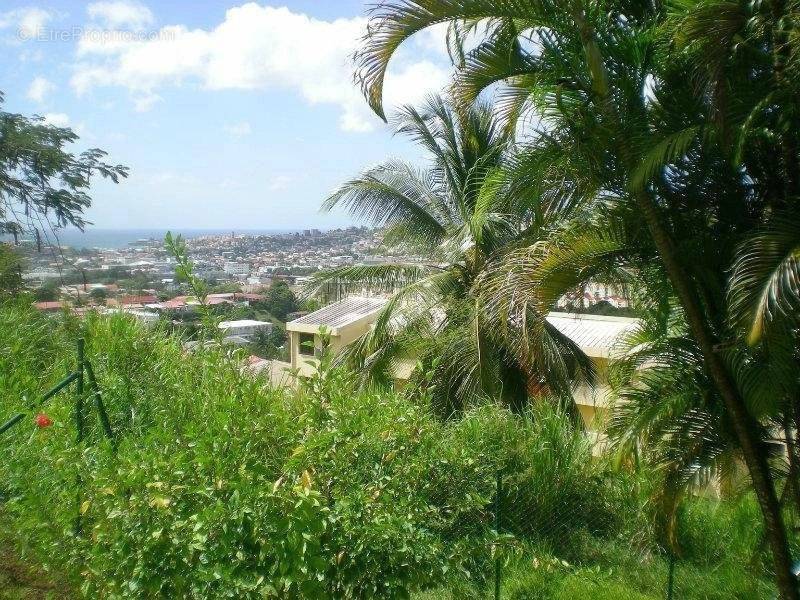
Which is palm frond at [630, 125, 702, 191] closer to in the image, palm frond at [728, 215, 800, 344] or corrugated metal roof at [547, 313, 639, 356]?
palm frond at [728, 215, 800, 344]

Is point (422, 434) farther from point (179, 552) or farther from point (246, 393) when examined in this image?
point (179, 552)

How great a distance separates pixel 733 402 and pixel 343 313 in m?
12.9

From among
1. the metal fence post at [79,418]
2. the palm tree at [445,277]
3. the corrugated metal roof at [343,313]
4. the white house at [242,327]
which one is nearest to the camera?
the metal fence post at [79,418]

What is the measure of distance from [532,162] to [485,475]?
2214mm

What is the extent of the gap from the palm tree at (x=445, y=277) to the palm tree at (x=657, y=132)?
14.3 ft

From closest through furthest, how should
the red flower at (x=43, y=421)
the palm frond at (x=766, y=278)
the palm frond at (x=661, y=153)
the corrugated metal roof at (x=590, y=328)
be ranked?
Result: the palm frond at (x=766, y=278) < the palm frond at (x=661, y=153) < the red flower at (x=43, y=421) < the corrugated metal roof at (x=590, y=328)

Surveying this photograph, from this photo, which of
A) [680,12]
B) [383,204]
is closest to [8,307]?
[383,204]

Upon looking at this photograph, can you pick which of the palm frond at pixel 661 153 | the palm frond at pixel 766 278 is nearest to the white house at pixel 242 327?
the palm frond at pixel 661 153

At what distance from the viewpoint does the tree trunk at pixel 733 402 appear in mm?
4449

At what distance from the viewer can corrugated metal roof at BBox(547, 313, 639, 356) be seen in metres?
13.7

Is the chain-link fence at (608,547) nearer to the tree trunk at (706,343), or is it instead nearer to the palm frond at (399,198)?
the tree trunk at (706,343)

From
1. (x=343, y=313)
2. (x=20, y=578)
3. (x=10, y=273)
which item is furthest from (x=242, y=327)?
(x=343, y=313)

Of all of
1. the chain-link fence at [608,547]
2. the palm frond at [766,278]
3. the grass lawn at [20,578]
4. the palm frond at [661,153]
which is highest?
the palm frond at [661,153]

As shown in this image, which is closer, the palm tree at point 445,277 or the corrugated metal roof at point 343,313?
the palm tree at point 445,277
